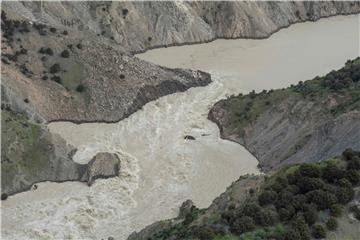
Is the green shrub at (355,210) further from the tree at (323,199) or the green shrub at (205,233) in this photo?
the green shrub at (205,233)

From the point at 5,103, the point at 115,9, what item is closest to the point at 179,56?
the point at 115,9

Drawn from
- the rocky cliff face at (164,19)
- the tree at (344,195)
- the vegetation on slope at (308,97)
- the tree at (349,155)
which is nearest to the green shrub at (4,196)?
the vegetation on slope at (308,97)

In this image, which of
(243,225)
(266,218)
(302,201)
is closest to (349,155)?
(302,201)

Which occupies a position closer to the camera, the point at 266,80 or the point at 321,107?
the point at 321,107

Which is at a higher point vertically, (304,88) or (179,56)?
(304,88)

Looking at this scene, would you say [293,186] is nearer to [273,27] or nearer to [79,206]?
[79,206]

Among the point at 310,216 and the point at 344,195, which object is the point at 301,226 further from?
the point at 344,195

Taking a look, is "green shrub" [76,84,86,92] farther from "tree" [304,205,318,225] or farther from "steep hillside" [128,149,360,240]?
"tree" [304,205,318,225]
